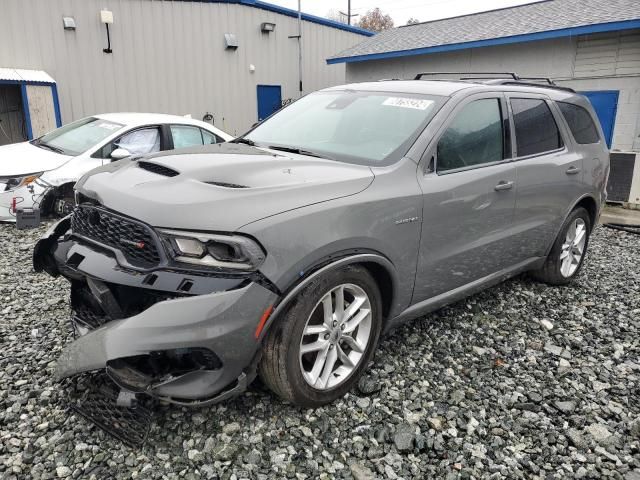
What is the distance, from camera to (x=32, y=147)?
7066 millimetres

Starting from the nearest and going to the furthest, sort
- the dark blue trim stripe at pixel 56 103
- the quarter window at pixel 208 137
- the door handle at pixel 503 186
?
the door handle at pixel 503 186 < the quarter window at pixel 208 137 < the dark blue trim stripe at pixel 56 103

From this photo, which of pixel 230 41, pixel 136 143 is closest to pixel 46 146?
pixel 136 143

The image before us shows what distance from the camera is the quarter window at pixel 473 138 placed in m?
3.20

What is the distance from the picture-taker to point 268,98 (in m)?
15.8

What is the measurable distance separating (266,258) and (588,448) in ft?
6.22

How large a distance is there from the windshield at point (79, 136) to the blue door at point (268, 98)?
863cm

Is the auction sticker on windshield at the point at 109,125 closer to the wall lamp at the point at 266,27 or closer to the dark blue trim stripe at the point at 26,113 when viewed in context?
the dark blue trim stripe at the point at 26,113

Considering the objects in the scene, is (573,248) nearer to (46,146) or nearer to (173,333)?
(173,333)

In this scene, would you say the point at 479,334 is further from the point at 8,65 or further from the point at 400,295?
the point at 8,65

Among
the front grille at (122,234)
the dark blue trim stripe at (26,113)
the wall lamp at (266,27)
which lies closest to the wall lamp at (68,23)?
the dark blue trim stripe at (26,113)

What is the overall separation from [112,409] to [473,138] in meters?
2.74

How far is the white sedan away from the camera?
6289 mm

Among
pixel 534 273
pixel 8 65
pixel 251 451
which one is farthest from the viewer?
pixel 8 65

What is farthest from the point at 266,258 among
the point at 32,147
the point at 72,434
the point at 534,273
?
the point at 32,147
